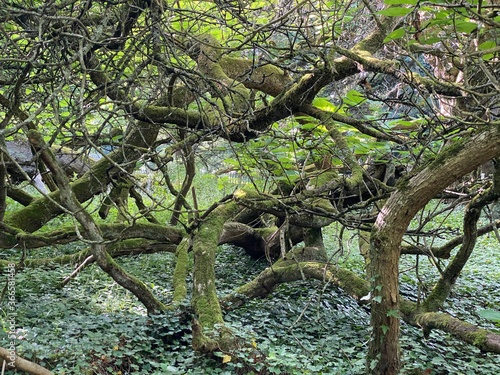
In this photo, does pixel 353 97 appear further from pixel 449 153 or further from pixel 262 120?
pixel 449 153

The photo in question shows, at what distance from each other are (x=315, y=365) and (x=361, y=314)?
179 centimetres

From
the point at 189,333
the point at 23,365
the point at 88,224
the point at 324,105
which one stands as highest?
the point at 324,105

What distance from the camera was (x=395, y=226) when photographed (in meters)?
2.72

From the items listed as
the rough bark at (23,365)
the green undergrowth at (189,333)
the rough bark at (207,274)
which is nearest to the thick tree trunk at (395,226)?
the green undergrowth at (189,333)

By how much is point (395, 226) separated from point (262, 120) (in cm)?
147

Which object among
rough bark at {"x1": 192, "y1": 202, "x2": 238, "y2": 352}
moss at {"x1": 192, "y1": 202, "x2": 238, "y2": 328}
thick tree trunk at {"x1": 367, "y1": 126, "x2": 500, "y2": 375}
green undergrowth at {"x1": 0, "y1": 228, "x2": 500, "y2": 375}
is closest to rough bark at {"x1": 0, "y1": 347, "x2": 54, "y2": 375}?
green undergrowth at {"x1": 0, "y1": 228, "x2": 500, "y2": 375}

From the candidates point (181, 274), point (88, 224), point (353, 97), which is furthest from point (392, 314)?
point (181, 274)

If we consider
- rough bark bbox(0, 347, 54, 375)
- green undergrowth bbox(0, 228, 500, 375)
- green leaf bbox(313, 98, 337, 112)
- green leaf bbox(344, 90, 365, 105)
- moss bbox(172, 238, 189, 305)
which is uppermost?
green leaf bbox(313, 98, 337, 112)

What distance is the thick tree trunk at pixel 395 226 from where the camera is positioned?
7.93 ft

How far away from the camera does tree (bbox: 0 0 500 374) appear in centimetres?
246

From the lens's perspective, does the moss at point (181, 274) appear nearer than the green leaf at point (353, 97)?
A: No

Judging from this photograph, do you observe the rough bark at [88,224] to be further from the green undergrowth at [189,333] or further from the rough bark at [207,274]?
the rough bark at [207,274]

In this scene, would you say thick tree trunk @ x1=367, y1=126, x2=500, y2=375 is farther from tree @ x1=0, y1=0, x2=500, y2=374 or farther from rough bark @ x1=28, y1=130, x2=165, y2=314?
rough bark @ x1=28, y1=130, x2=165, y2=314

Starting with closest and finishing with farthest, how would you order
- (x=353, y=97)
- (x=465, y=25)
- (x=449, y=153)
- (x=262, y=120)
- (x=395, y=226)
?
(x=465, y=25)
(x=449, y=153)
(x=395, y=226)
(x=353, y=97)
(x=262, y=120)
